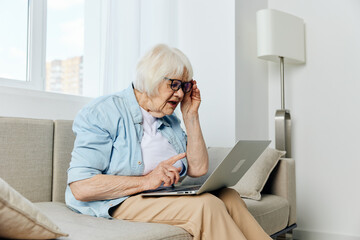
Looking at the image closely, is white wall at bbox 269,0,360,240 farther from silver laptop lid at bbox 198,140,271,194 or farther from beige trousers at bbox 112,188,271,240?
beige trousers at bbox 112,188,271,240

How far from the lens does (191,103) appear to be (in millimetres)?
1949

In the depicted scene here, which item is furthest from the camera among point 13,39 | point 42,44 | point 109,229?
point 42,44

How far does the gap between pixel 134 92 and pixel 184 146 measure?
35 cm

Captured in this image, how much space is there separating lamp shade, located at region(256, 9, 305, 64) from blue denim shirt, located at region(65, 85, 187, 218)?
1.46 m

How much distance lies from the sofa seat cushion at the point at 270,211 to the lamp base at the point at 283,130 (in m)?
0.71

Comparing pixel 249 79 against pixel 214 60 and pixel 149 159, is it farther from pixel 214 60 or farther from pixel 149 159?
pixel 149 159

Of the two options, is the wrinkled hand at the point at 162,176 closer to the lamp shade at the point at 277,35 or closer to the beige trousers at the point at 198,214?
the beige trousers at the point at 198,214

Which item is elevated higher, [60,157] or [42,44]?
[42,44]

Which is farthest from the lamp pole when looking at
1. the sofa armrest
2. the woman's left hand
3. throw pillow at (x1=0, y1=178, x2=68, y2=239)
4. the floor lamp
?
throw pillow at (x1=0, y1=178, x2=68, y2=239)

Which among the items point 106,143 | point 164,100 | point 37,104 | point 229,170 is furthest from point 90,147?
point 37,104

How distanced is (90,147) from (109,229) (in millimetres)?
341

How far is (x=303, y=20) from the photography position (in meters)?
3.22

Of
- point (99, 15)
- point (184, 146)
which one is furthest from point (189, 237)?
point (99, 15)

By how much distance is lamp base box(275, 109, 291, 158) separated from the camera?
9.92ft
